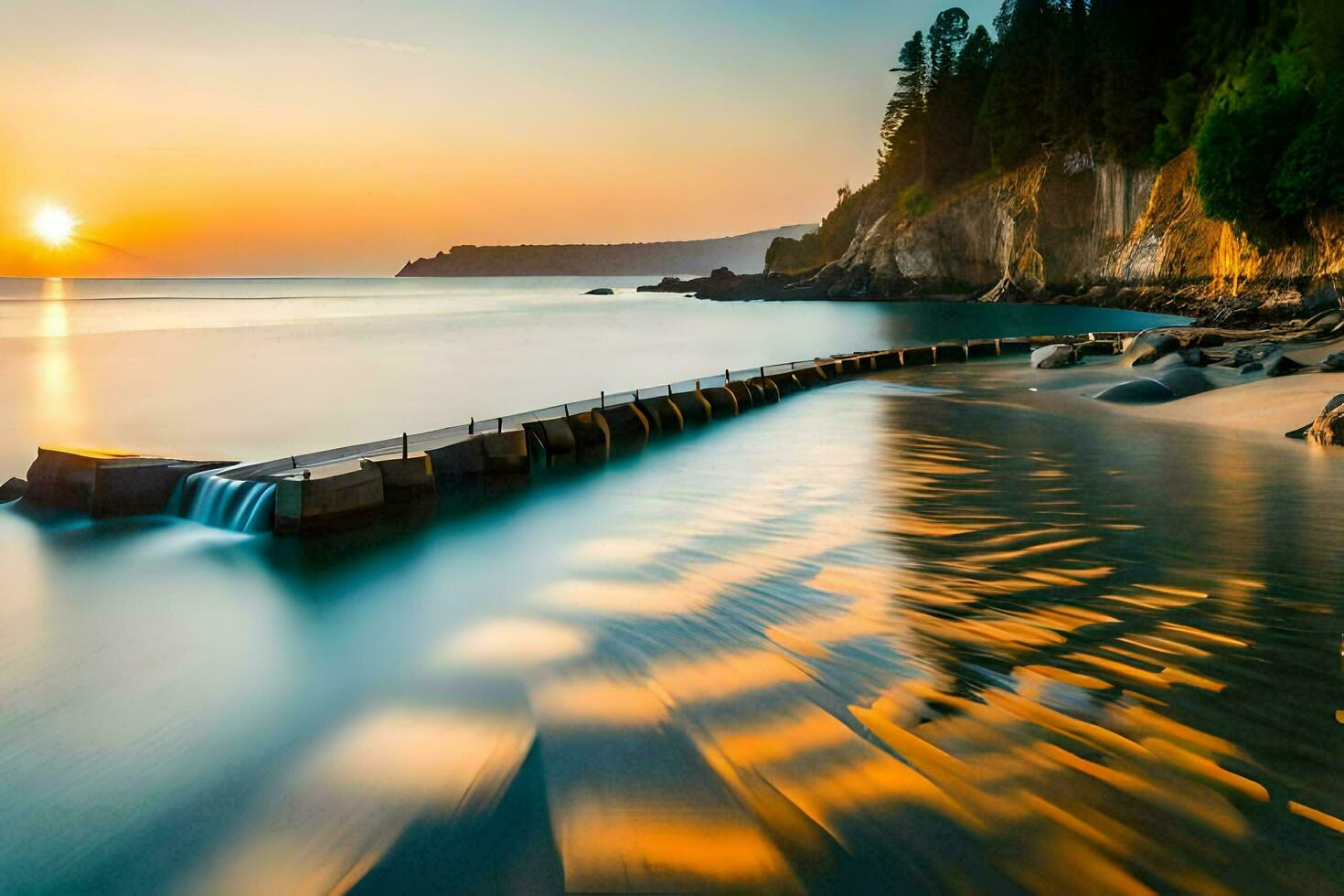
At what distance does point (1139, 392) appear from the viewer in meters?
21.1

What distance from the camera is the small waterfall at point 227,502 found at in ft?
39.3

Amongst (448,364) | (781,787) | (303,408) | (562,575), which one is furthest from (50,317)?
(781,787)

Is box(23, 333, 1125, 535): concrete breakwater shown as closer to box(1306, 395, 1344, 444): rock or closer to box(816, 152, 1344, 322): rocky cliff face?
box(1306, 395, 1344, 444): rock

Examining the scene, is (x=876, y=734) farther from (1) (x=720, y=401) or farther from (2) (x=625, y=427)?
(1) (x=720, y=401)

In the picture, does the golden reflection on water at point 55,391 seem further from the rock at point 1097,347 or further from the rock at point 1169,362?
the rock at point 1097,347

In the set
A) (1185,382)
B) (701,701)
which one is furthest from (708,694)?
(1185,382)

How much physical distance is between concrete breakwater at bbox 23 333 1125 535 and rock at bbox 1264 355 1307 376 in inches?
609

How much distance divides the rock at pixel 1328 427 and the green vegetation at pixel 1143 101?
42.5 metres

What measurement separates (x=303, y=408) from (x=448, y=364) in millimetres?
15758

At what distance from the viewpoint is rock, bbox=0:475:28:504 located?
13656 millimetres

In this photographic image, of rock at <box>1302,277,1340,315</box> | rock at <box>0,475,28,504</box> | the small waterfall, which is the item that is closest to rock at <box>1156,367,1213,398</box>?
the small waterfall

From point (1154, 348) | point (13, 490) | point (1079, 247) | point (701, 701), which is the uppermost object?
point (1079, 247)

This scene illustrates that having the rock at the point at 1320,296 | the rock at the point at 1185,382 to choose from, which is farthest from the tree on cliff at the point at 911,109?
the rock at the point at 1185,382

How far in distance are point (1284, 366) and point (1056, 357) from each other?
9.61 meters
